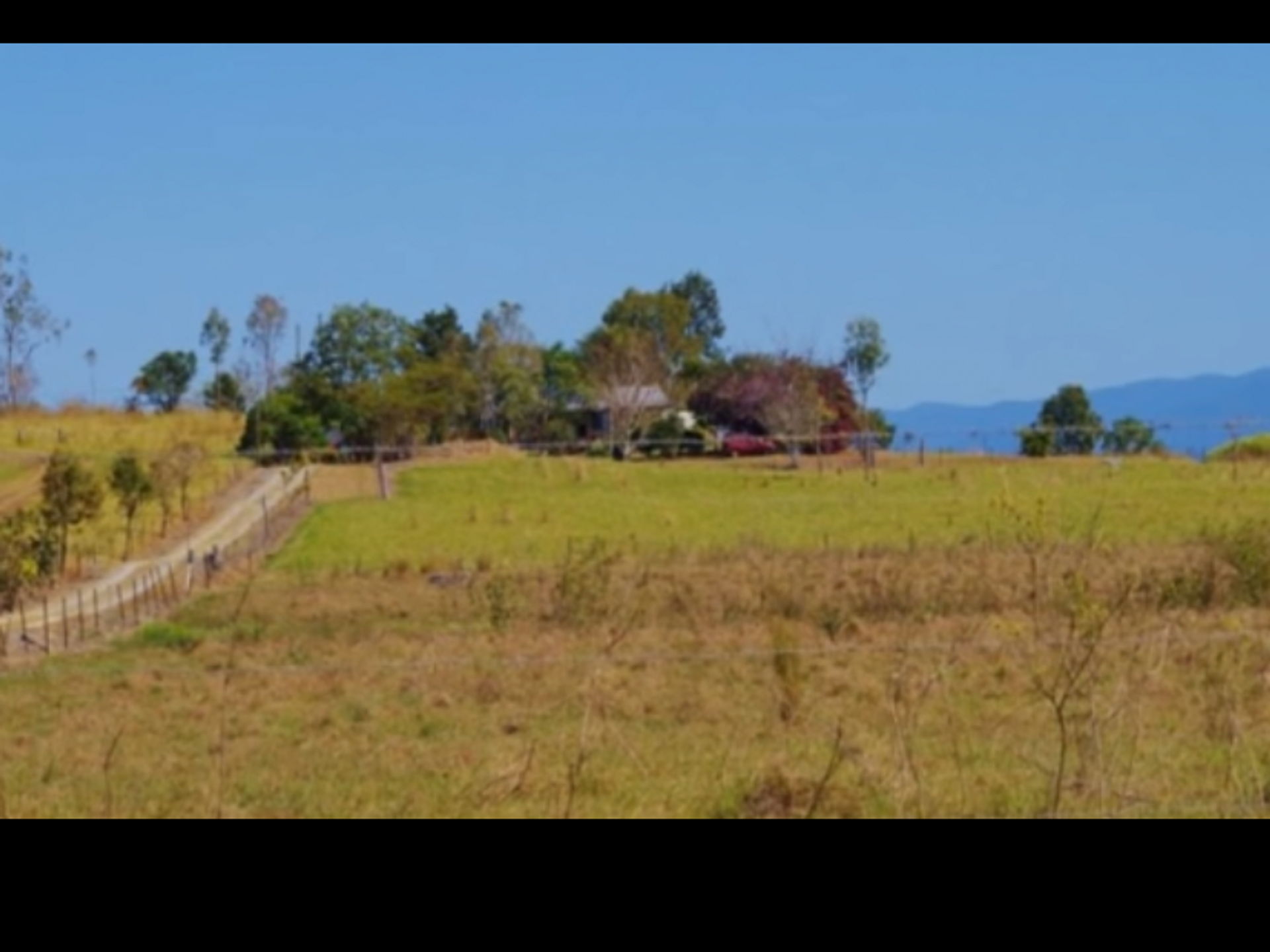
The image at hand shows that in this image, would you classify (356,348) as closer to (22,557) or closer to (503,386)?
(503,386)

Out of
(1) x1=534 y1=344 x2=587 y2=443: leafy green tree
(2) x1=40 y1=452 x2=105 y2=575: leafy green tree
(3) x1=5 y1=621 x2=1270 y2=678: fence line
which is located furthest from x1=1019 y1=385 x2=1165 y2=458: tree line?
(3) x1=5 y1=621 x2=1270 y2=678: fence line

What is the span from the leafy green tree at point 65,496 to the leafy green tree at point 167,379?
2138 centimetres

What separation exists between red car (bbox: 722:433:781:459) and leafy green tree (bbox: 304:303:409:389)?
26.6ft

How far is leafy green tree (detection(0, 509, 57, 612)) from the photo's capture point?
46.2 feet

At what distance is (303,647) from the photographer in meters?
12.4

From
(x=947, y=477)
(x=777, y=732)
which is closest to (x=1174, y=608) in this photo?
(x=777, y=732)

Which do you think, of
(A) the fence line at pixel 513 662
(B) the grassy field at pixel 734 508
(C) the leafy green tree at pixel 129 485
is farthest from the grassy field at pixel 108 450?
(A) the fence line at pixel 513 662

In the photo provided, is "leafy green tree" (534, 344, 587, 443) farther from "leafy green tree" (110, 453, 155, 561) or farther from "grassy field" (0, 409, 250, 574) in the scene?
"leafy green tree" (110, 453, 155, 561)

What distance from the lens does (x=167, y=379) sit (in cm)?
3909

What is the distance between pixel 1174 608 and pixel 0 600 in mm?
9789

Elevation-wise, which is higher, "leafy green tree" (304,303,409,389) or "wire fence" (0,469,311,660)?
"leafy green tree" (304,303,409,389)

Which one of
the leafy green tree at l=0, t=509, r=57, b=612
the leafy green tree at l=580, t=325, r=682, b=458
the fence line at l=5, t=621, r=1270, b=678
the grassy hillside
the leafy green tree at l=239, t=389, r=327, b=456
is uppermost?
the leafy green tree at l=580, t=325, r=682, b=458
